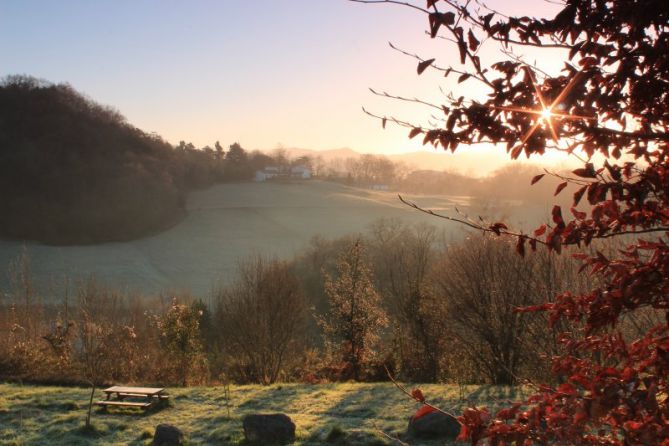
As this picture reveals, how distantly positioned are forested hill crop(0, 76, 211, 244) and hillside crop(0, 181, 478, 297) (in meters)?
2.00

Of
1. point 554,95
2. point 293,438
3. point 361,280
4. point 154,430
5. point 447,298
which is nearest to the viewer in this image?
point 554,95

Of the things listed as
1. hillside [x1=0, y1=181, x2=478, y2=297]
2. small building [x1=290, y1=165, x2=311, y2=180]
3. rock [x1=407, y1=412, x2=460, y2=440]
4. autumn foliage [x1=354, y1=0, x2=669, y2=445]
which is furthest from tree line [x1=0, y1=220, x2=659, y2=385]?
small building [x1=290, y1=165, x2=311, y2=180]

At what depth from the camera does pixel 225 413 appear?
41.7ft

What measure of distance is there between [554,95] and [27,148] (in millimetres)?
62098

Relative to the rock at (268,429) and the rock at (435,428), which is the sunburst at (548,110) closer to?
the rock at (435,428)

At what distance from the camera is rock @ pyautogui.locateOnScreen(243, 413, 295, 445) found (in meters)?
10.3

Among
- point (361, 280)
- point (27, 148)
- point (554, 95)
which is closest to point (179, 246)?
point (27, 148)

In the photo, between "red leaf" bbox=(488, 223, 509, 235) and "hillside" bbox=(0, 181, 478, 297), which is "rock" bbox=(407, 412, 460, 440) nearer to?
"red leaf" bbox=(488, 223, 509, 235)

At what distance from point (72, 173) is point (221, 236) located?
632 inches

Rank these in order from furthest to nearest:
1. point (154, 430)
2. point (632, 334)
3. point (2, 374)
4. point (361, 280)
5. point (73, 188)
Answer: point (73, 188), point (361, 280), point (2, 374), point (632, 334), point (154, 430)

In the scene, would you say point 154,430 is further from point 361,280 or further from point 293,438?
point 361,280

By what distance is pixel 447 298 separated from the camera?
21.2 m

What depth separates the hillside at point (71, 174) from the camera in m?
54.3

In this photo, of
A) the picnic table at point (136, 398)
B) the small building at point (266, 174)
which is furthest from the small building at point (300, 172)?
the picnic table at point (136, 398)
